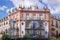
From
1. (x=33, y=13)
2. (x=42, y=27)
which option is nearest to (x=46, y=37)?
(x=42, y=27)

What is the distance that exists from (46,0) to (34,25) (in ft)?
2.62

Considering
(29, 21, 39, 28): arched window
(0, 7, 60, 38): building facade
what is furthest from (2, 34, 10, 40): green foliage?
(29, 21, 39, 28): arched window

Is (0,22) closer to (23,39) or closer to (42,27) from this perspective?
(23,39)

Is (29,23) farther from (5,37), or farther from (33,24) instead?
(5,37)

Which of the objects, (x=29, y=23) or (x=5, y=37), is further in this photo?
(x=29, y=23)

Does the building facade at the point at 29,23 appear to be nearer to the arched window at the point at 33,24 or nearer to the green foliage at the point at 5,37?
the arched window at the point at 33,24

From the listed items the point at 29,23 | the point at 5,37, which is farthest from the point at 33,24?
the point at 5,37

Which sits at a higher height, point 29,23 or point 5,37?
point 29,23

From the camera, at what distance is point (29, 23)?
623cm

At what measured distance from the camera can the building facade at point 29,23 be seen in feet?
20.1

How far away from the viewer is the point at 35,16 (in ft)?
20.1

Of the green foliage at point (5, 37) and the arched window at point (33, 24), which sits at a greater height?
the arched window at point (33, 24)

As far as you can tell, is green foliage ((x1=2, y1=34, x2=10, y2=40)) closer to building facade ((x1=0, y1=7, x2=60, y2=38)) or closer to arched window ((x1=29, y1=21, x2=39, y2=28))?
building facade ((x1=0, y1=7, x2=60, y2=38))

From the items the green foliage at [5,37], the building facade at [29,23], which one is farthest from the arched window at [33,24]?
the green foliage at [5,37]
